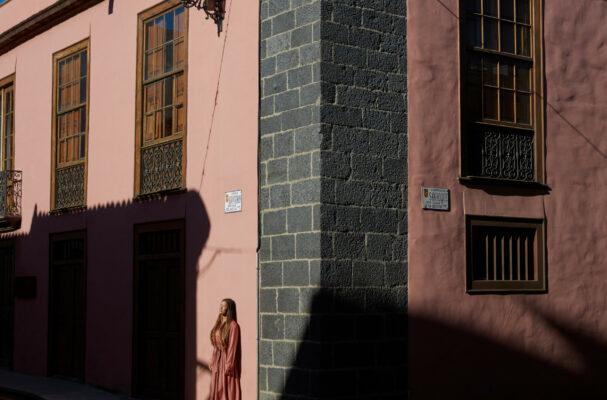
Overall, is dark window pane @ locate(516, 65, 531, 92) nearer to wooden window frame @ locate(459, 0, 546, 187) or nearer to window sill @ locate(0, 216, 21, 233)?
wooden window frame @ locate(459, 0, 546, 187)

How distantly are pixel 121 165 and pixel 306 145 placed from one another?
15.2 ft

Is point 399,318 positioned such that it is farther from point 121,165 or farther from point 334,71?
point 121,165

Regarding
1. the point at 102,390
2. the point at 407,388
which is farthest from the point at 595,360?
the point at 102,390

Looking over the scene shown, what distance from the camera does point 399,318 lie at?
11.3 m

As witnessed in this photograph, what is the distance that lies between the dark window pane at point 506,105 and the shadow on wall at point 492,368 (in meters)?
2.56

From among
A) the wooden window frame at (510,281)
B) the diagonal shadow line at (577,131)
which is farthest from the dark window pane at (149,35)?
the diagonal shadow line at (577,131)

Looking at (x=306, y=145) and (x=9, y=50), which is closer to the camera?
(x=306, y=145)

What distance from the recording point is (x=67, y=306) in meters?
16.3

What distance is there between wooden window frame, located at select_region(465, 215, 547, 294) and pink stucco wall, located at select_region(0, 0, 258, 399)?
8.55ft

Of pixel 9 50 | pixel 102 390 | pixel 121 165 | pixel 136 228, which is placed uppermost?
pixel 9 50

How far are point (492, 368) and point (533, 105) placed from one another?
347 centimetres

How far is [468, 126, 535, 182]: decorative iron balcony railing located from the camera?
1233 centimetres

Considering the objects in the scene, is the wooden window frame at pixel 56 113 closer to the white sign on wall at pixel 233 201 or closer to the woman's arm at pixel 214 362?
the white sign on wall at pixel 233 201

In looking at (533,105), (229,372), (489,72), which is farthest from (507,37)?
(229,372)
